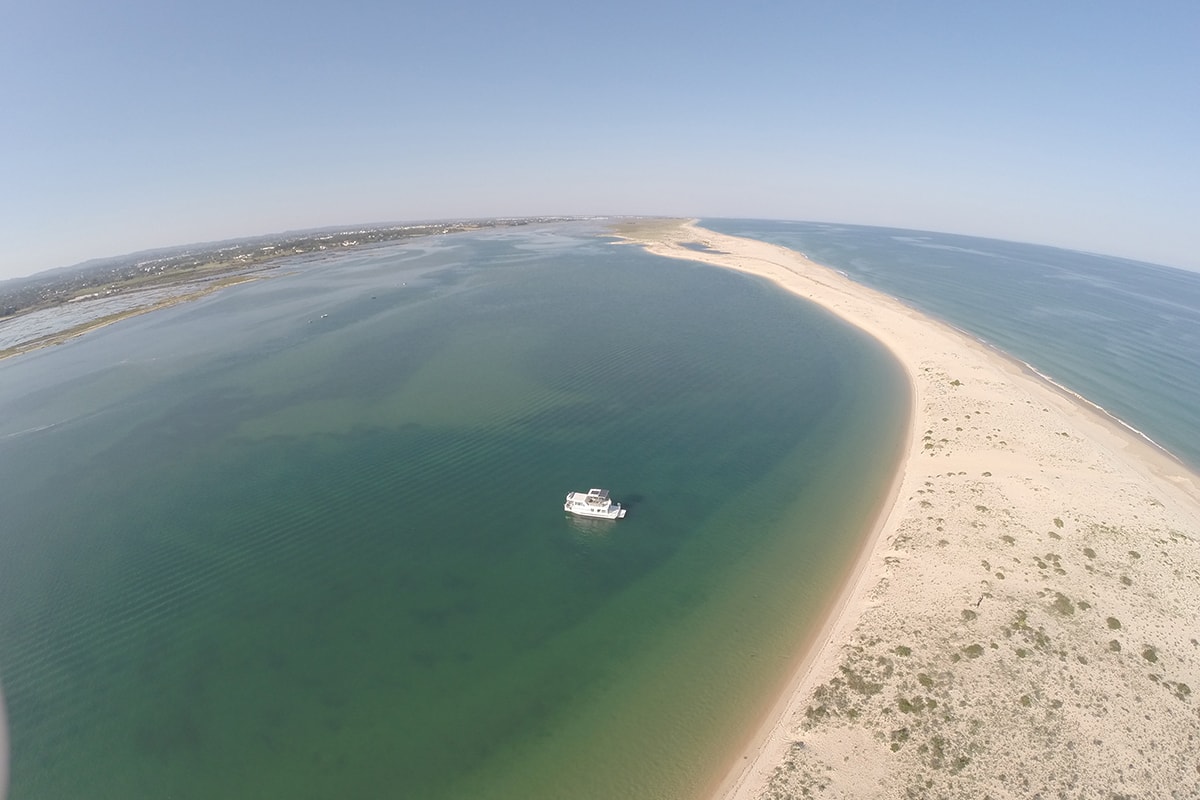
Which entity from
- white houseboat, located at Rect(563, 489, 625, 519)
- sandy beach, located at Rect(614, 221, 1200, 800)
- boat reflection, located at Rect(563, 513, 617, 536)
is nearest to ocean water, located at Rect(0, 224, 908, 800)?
boat reflection, located at Rect(563, 513, 617, 536)

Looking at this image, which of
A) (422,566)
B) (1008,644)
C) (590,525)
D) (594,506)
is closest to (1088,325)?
(1008,644)

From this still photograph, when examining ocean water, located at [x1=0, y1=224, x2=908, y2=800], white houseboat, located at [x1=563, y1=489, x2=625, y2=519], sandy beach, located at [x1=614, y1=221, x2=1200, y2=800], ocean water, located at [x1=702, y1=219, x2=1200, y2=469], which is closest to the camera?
sandy beach, located at [x1=614, y1=221, x2=1200, y2=800]

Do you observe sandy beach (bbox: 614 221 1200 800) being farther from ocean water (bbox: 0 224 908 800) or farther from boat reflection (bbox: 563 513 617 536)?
boat reflection (bbox: 563 513 617 536)

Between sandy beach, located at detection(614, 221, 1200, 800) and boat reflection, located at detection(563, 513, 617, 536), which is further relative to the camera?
boat reflection, located at detection(563, 513, 617, 536)

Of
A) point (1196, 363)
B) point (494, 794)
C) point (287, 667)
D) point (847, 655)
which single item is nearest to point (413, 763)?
point (494, 794)

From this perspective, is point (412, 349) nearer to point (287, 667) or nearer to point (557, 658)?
point (287, 667)

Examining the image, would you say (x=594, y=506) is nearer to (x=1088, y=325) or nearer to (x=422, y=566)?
(x=422, y=566)

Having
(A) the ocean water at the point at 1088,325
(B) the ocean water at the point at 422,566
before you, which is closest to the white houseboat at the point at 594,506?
(B) the ocean water at the point at 422,566

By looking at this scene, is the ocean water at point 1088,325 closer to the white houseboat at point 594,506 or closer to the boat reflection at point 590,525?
the white houseboat at point 594,506
